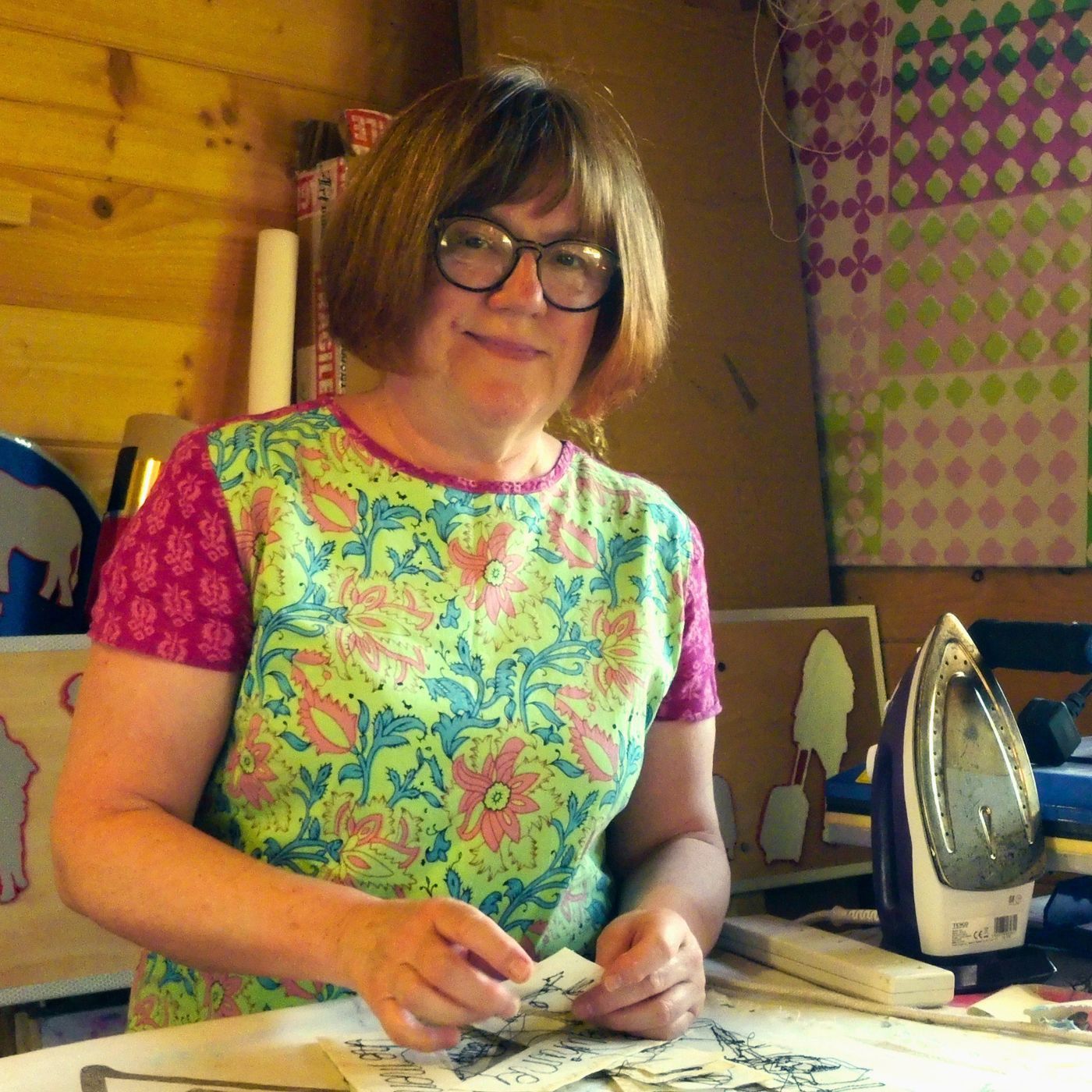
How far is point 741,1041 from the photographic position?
871 mm

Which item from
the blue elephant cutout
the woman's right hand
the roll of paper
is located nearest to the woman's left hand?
the woman's right hand

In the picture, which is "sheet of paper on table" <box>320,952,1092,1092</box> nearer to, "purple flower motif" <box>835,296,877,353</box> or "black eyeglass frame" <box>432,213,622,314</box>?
"black eyeglass frame" <box>432,213,622,314</box>

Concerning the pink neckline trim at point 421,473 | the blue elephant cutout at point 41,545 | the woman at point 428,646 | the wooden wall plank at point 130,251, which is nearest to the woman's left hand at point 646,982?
the woman at point 428,646

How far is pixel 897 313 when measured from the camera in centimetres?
181

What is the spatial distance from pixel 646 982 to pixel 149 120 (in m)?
1.27

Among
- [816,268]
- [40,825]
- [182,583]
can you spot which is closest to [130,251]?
[40,825]

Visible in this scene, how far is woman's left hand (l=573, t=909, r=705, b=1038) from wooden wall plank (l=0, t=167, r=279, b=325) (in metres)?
1.08

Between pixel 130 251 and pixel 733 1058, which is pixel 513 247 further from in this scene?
pixel 130 251

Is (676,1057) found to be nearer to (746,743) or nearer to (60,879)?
(60,879)

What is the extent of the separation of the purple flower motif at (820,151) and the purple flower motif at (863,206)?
66 mm

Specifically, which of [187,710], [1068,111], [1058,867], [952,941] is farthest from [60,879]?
[1068,111]

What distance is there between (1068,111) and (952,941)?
1.09 metres

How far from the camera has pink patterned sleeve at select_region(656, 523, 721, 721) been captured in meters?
1.12

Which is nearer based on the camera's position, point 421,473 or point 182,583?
point 182,583
